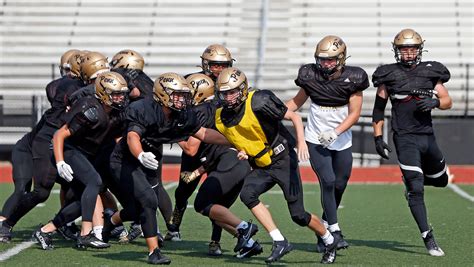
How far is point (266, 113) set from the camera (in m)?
6.86

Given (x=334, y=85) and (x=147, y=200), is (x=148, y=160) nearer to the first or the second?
(x=147, y=200)

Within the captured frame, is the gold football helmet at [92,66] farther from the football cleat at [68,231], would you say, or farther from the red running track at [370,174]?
the red running track at [370,174]

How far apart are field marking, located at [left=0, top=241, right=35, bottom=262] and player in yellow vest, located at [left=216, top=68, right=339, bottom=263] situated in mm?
1689

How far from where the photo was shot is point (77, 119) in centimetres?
737

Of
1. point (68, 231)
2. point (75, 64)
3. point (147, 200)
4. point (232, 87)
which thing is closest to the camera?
point (232, 87)

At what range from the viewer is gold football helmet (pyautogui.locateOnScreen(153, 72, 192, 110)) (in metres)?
6.89

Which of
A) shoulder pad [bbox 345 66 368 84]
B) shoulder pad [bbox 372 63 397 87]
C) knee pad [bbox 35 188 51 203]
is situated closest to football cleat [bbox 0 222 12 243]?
knee pad [bbox 35 188 51 203]

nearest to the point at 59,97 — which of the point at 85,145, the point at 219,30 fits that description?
the point at 85,145

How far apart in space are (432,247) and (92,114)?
259 cm

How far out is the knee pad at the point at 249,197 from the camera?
22.6ft

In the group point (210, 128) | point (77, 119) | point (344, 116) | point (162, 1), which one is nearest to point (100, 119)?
point (77, 119)

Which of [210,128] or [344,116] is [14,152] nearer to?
[210,128]

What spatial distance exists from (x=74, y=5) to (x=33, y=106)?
150 inches

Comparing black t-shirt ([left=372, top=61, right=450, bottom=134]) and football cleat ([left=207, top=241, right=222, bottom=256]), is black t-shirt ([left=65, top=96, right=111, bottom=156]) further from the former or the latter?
black t-shirt ([left=372, top=61, right=450, bottom=134])
